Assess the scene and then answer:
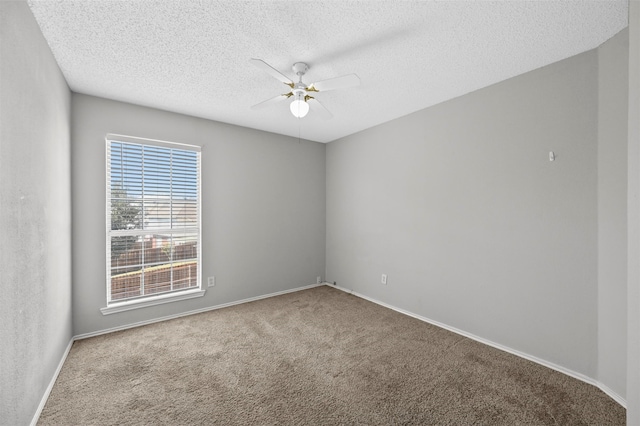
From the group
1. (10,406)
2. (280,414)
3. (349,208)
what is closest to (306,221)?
(349,208)

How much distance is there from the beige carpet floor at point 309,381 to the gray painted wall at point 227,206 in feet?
2.12

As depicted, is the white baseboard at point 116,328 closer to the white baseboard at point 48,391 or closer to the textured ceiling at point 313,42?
the white baseboard at point 48,391

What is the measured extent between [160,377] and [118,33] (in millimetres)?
2576

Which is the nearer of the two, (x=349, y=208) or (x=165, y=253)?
(x=165, y=253)

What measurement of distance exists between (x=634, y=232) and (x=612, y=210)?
4.07 feet

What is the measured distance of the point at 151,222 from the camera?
3207 millimetres

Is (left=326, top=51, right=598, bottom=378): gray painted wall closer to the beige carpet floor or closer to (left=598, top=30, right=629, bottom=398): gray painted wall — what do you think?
(left=598, top=30, right=629, bottom=398): gray painted wall

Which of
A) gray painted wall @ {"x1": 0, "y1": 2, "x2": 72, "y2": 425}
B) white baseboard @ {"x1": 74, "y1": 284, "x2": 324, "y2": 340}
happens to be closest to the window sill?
white baseboard @ {"x1": 74, "y1": 284, "x2": 324, "y2": 340}

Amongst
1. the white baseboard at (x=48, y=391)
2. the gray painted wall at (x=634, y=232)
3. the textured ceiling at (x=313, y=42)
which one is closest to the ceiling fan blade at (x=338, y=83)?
the textured ceiling at (x=313, y=42)

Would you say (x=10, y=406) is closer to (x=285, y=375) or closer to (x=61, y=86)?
(x=285, y=375)

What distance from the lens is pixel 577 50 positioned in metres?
2.05

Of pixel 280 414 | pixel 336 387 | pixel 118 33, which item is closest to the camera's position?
pixel 280 414

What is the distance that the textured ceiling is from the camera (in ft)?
5.37

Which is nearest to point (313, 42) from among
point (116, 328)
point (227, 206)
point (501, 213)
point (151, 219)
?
point (501, 213)
